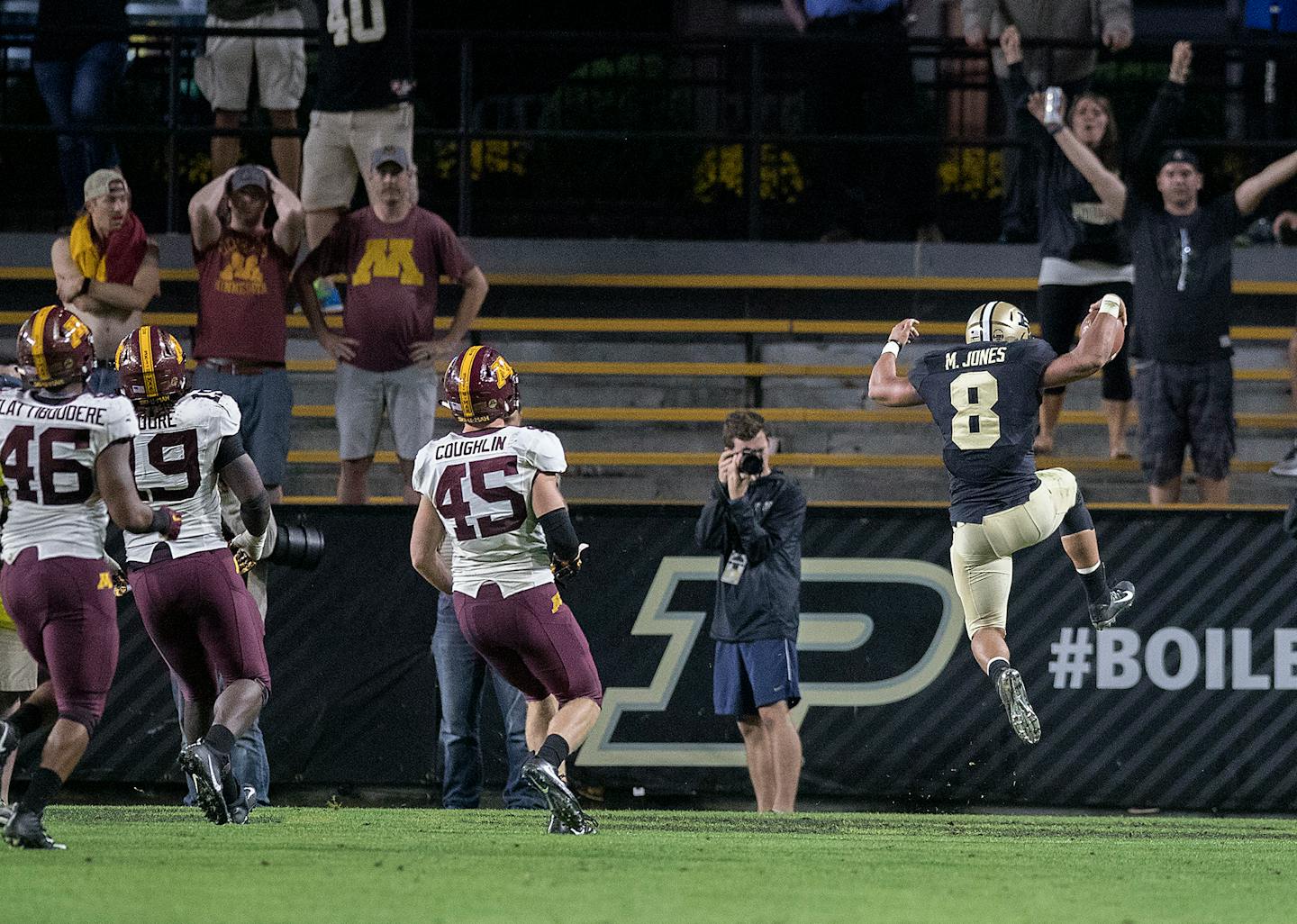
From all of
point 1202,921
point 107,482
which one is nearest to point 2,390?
point 107,482

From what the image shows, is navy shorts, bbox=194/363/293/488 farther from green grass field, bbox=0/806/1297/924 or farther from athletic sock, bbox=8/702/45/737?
athletic sock, bbox=8/702/45/737

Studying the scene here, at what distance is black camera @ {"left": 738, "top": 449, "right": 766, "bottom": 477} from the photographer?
999 centimetres

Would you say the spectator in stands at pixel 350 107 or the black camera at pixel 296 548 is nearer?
the black camera at pixel 296 548

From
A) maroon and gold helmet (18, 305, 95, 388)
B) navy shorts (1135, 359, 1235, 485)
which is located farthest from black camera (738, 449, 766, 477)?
maroon and gold helmet (18, 305, 95, 388)

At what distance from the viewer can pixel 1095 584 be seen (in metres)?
9.45

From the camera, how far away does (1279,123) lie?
15.5 meters

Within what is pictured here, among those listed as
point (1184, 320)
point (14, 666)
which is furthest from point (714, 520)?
point (14, 666)

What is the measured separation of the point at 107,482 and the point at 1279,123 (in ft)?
36.8

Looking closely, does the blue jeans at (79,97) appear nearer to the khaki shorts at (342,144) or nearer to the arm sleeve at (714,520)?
the khaki shorts at (342,144)

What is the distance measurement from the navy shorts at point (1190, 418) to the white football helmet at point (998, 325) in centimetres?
258

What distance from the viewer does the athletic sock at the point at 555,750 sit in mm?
7906

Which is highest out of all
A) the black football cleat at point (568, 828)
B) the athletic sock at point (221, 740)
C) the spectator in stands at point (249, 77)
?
the spectator in stands at point (249, 77)

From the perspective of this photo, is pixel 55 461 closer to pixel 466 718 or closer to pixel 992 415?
pixel 466 718

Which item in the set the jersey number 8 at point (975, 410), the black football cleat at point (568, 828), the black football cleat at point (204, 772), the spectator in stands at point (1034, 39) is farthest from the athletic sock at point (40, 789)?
the spectator in stands at point (1034, 39)
